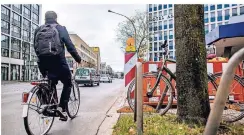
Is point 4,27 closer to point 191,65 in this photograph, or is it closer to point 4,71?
point 4,71

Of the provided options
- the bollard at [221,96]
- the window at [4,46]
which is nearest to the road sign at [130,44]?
the window at [4,46]

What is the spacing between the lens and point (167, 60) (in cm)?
272

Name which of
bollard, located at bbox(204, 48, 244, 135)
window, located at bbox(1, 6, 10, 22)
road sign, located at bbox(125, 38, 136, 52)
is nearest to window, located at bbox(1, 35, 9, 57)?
window, located at bbox(1, 6, 10, 22)

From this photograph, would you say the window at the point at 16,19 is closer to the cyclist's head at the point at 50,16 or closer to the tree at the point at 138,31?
the cyclist's head at the point at 50,16

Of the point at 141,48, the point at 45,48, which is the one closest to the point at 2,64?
the point at 45,48

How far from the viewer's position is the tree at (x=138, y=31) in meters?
2.24

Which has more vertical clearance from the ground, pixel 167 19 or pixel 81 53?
pixel 167 19

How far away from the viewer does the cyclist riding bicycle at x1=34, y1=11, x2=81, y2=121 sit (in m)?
2.04

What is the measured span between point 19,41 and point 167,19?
53.5 inches

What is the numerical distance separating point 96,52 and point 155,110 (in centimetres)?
97

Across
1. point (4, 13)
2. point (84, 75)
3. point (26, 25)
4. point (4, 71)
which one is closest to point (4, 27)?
point (4, 13)

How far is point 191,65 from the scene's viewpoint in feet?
6.54

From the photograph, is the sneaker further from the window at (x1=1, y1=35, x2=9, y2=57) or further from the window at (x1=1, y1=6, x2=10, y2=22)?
the window at (x1=1, y1=6, x2=10, y2=22)

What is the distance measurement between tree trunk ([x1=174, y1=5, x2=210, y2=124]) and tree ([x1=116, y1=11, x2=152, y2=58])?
1.10 ft
